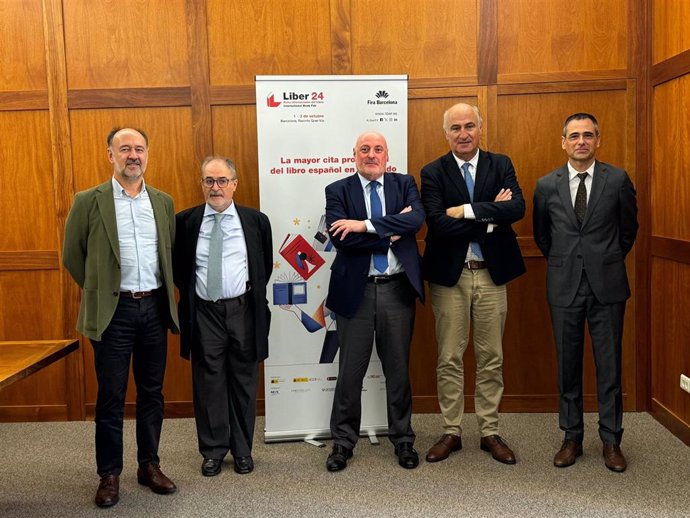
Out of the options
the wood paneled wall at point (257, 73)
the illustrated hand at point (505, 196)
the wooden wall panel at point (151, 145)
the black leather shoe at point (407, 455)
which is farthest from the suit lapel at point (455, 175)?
the wooden wall panel at point (151, 145)

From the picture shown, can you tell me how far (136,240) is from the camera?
295cm

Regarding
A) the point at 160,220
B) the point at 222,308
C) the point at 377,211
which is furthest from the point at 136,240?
the point at 377,211

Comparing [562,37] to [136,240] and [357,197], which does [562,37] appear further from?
[136,240]

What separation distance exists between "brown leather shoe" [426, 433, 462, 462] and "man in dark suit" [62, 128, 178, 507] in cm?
140

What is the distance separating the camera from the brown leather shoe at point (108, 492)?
2.97 m

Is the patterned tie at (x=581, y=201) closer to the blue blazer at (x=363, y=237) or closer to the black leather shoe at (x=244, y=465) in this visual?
the blue blazer at (x=363, y=237)

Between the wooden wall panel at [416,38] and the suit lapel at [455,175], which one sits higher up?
the wooden wall panel at [416,38]

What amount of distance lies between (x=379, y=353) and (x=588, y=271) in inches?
47.0

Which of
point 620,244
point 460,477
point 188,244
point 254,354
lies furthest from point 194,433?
point 620,244

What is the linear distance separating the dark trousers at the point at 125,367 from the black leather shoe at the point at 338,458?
37.7 inches

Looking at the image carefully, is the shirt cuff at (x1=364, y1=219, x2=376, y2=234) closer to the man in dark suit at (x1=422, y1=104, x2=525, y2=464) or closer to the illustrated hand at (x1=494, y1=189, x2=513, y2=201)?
the man in dark suit at (x1=422, y1=104, x2=525, y2=464)

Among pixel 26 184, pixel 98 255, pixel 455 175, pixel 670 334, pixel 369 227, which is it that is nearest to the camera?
pixel 98 255

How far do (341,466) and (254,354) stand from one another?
765 mm

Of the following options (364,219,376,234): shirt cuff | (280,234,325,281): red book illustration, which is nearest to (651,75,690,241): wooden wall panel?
(364,219,376,234): shirt cuff
